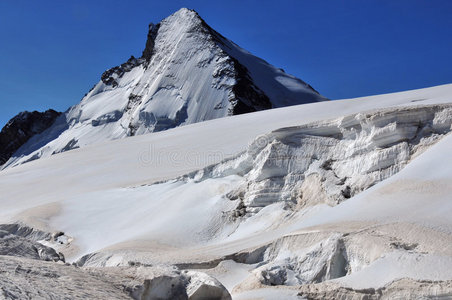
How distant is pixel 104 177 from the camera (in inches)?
708

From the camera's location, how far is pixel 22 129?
2456 inches

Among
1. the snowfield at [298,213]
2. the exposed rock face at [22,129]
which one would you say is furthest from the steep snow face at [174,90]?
the snowfield at [298,213]

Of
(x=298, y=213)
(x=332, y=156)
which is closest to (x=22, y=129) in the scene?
(x=332, y=156)

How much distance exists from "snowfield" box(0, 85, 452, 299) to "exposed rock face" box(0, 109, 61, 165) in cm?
4724

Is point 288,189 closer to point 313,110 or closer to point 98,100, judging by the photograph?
point 313,110

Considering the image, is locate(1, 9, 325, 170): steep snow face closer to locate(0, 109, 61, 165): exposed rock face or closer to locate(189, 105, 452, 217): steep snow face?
locate(0, 109, 61, 165): exposed rock face

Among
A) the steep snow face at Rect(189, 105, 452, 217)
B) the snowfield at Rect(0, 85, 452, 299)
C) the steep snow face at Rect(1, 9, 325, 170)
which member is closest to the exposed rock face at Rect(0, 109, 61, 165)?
the steep snow face at Rect(1, 9, 325, 170)

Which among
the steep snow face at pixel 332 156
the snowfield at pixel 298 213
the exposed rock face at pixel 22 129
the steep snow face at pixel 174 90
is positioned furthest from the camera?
the exposed rock face at pixel 22 129

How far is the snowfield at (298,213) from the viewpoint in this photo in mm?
→ 6102

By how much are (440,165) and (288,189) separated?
3106 mm

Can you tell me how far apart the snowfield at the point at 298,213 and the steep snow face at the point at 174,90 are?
98.4 ft

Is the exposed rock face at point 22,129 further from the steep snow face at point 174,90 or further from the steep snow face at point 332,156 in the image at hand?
the steep snow face at point 332,156

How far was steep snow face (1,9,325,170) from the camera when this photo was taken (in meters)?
46.8

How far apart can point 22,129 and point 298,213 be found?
192ft
